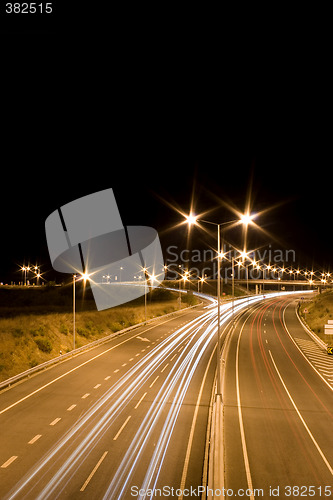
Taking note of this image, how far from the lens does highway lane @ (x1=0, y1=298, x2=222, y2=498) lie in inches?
483

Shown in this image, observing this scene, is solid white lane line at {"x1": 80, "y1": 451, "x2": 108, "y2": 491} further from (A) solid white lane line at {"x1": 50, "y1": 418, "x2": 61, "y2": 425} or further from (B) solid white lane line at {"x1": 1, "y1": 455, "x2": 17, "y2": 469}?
(A) solid white lane line at {"x1": 50, "y1": 418, "x2": 61, "y2": 425}

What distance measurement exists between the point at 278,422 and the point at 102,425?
9.65 m

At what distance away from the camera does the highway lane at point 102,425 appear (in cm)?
1226

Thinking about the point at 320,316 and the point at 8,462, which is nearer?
the point at 8,462

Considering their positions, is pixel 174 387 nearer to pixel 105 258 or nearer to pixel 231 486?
pixel 231 486

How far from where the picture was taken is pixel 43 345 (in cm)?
3416

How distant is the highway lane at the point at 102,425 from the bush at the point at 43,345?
398 cm

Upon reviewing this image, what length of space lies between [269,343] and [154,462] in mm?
30823

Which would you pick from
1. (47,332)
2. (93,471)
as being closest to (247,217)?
(93,471)

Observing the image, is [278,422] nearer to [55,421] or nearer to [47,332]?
[55,421]

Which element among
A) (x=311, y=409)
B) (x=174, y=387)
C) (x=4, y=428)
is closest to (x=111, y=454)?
(x=4, y=428)

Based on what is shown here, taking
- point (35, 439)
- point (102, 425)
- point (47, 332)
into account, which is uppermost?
point (47, 332)

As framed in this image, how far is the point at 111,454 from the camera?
1398 cm

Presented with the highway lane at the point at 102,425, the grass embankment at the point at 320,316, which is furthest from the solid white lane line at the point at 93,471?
the grass embankment at the point at 320,316
